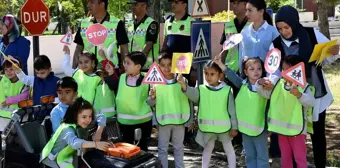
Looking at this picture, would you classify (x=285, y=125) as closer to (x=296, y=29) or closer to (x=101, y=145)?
(x=296, y=29)

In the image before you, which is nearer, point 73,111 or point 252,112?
point 73,111

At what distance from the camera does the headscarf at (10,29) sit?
6.88m

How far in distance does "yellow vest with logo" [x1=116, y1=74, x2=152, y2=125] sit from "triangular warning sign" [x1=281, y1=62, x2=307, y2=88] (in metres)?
1.65

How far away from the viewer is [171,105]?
5.26 metres

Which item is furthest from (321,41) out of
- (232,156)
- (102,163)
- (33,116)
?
(33,116)

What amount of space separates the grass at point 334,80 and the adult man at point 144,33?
439 centimetres

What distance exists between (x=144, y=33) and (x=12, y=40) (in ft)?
6.09

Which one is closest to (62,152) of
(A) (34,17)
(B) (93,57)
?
(B) (93,57)

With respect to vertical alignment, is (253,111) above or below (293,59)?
below

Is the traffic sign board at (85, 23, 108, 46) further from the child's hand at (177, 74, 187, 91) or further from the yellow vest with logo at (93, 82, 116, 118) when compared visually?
the child's hand at (177, 74, 187, 91)

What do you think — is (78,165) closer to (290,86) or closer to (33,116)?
(33,116)

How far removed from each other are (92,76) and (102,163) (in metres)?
1.68

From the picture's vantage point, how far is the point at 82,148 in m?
4.25

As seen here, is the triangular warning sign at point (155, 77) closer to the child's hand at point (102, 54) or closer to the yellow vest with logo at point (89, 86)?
the yellow vest with logo at point (89, 86)
